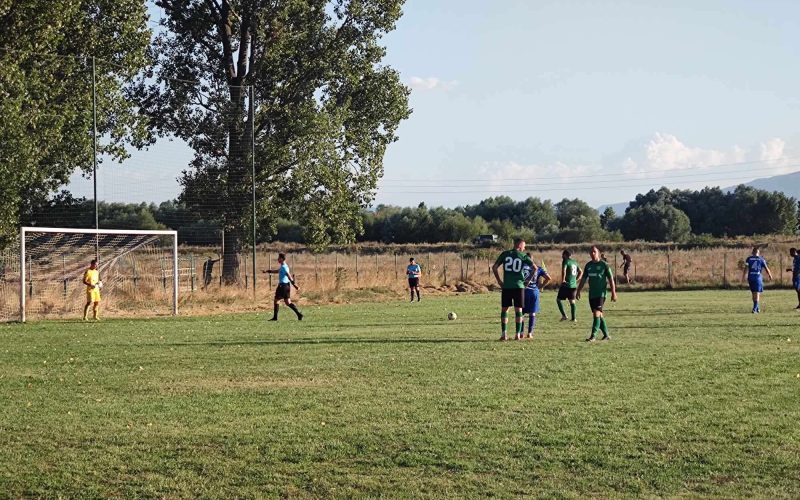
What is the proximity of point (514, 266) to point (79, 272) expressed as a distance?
1653 centimetres

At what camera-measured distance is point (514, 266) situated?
19.4m

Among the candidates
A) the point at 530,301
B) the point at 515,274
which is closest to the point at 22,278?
the point at 530,301

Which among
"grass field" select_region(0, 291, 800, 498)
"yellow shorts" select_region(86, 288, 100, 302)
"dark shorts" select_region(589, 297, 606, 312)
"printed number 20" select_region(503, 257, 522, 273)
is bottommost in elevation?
"grass field" select_region(0, 291, 800, 498)

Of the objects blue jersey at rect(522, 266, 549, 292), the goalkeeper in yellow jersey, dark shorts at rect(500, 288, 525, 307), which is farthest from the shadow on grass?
the goalkeeper in yellow jersey

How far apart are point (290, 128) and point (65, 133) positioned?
1059 cm

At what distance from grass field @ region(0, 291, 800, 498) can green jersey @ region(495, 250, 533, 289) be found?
118 centimetres

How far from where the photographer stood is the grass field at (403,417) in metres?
8.12

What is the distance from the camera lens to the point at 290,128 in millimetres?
42188

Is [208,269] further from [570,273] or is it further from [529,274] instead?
[529,274]

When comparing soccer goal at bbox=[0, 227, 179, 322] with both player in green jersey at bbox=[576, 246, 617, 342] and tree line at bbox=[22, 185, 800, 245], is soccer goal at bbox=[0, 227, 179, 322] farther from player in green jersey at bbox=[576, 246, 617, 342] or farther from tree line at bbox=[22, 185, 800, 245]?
tree line at bbox=[22, 185, 800, 245]

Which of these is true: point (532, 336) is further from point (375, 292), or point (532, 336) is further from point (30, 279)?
point (375, 292)

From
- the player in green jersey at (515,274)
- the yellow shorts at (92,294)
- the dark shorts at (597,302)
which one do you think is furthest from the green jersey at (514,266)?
the yellow shorts at (92,294)

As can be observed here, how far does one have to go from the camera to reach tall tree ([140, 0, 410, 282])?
4078 cm

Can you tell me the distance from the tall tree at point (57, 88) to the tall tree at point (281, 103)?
4.09 meters
